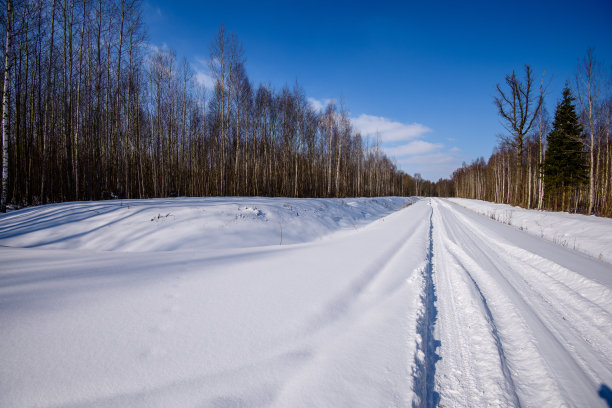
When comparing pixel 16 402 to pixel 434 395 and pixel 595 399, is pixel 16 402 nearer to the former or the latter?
pixel 434 395

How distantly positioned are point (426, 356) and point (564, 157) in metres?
22.6

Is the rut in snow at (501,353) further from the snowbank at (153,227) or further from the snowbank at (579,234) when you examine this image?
the snowbank at (579,234)

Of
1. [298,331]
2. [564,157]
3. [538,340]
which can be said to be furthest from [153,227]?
[564,157]

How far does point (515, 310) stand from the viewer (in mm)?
2211

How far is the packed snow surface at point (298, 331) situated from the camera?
1163 mm

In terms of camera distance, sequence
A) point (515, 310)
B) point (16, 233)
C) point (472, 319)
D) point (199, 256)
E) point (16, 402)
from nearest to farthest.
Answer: point (16, 402) → point (472, 319) → point (515, 310) → point (199, 256) → point (16, 233)

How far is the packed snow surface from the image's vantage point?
116 cm

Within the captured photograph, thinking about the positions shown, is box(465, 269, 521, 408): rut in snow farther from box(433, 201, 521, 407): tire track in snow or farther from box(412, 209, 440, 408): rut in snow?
box(412, 209, 440, 408): rut in snow

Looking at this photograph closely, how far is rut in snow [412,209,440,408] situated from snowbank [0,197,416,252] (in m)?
3.57

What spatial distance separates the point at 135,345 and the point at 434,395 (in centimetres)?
196

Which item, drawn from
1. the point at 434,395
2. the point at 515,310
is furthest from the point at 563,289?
the point at 434,395

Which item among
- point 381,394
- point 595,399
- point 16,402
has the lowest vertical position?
point 595,399

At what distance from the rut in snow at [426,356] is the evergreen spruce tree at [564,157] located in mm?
20709

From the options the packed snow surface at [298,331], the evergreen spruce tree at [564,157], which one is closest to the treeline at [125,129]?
the packed snow surface at [298,331]
